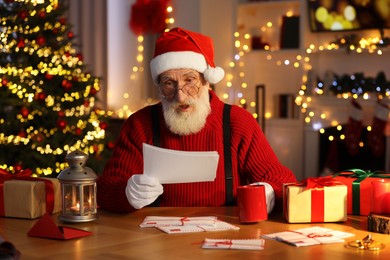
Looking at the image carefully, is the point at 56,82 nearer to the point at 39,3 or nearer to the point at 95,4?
the point at 39,3

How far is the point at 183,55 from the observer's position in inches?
117

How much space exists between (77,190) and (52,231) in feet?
0.73

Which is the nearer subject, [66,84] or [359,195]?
[359,195]

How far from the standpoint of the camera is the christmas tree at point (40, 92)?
18.0 ft

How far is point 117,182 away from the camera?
107 inches

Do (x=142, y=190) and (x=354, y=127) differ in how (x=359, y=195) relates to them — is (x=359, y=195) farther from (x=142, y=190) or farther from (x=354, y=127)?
(x=354, y=127)

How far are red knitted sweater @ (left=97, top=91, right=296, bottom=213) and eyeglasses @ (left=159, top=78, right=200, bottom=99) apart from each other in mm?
100

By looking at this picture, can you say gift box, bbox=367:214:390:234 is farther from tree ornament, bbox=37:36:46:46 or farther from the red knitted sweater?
tree ornament, bbox=37:36:46:46

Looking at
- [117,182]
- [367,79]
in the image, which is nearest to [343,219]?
[117,182]

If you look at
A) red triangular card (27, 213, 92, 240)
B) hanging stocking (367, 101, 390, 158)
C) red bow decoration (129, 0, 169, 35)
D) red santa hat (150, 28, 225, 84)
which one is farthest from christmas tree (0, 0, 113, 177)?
red triangular card (27, 213, 92, 240)

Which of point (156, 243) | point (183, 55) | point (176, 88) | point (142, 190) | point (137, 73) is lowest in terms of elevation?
point (156, 243)

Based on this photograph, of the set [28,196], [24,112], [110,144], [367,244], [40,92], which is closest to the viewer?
[367,244]

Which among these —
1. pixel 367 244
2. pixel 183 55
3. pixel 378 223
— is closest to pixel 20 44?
pixel 183 55

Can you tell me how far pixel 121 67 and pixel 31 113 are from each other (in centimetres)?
241
